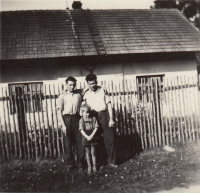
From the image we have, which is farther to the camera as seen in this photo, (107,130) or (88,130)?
(107,130)

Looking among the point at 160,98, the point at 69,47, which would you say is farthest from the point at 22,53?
the point at 160,98

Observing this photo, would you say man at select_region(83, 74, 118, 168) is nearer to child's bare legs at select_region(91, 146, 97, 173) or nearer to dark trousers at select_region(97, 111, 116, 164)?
dark trousers at select_region(97, 111, 116, 164)

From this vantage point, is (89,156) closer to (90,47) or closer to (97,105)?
(97,105)

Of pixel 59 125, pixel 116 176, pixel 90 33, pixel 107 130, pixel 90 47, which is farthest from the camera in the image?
pixel 90 33

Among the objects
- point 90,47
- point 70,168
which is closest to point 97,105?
point 70,168

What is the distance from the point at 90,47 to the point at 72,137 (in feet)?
20.7

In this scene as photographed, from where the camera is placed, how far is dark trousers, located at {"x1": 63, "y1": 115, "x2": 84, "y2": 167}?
15.2ft

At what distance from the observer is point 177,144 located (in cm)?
607

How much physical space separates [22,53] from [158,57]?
20.0ft

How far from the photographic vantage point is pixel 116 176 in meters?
4.40

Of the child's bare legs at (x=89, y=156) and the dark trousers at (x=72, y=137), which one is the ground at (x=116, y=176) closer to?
the child's bare legs at (x=89, y=156)

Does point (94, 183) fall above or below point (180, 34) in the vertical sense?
below

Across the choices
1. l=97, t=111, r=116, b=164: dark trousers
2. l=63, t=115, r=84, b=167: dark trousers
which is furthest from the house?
l=97, t=111, r=116, b=164: dark trousers

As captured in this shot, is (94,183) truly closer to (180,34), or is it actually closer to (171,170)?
(171,170)
